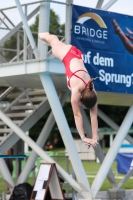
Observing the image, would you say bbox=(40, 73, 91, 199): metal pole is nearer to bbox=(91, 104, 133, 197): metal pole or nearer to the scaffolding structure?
the scaffolding structure

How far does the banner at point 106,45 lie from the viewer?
1495 centimetres

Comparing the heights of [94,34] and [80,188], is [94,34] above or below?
above

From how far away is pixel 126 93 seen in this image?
1582 cm

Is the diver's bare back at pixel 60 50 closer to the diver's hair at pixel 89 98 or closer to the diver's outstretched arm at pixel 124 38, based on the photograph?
the diver's hair at pixel 89 98

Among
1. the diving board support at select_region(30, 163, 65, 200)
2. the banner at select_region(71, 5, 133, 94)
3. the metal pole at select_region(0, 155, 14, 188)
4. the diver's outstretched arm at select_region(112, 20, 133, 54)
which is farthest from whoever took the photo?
the metal pole at select_region(0, 155, 14, 188)

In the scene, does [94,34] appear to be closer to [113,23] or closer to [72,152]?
[113,23]

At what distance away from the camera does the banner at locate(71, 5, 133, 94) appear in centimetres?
1495

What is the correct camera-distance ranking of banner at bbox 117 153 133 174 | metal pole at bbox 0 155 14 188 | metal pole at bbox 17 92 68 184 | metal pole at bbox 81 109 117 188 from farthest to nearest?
banner at bbox 117 153 133 174
metal pole at bbox 81 109 117 188
metal pole at bbox 17 92 68 184
metal pole at bbox 0 155 14 188

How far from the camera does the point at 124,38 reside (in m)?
15.7

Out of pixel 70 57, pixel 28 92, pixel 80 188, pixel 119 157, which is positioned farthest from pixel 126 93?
pixel 119 157

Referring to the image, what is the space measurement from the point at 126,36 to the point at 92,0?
227 centimetres

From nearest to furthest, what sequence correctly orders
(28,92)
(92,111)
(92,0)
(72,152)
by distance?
(92,111) → (72,152) → (92,0) → (28,92)

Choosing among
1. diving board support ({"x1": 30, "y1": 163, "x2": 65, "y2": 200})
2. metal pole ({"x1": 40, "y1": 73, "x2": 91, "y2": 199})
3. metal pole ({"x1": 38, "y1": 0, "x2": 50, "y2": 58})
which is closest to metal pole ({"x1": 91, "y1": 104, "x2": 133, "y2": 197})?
metal pole ({"x1": 40, "y1": 73, "x2": 91, "y2": 199})

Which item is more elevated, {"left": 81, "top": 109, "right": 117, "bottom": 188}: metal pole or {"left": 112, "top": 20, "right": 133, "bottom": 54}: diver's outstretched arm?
{"left": 112, "top": 20, "right": 133, "bottom": 54}: diver's outstretched arm
